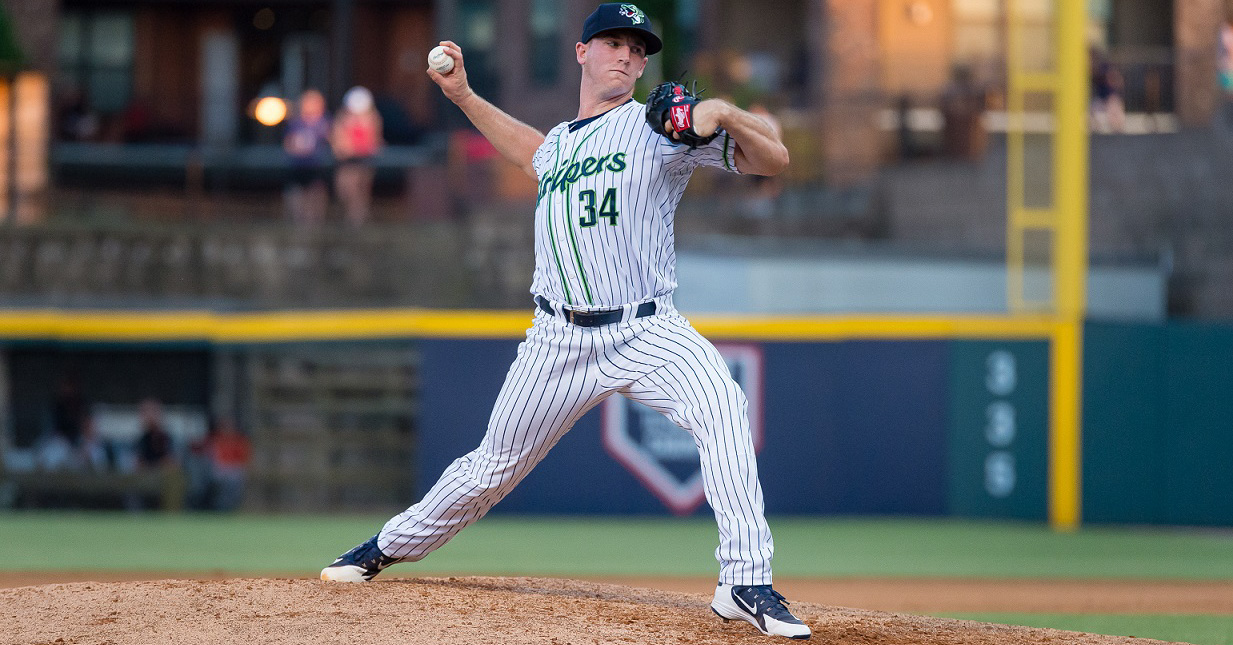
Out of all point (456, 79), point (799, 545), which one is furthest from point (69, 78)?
point (456, 79)

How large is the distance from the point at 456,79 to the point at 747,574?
1895 mm

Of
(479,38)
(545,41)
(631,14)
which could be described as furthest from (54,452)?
(479,38)

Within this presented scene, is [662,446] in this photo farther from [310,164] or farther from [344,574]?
[310,164]

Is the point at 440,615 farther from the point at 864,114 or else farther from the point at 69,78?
the point at 69,78

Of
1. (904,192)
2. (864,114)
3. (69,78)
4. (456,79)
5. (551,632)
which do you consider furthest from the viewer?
(69,78)

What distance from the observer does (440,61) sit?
15.5 ft

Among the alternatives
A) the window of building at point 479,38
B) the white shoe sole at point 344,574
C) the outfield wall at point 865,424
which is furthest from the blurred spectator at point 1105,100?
the white shoe sole at point 344,574

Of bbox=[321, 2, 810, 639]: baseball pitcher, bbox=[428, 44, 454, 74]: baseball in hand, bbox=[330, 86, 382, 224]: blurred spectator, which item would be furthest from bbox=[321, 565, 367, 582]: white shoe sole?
bbox=[330, 86, 382, 224]: blurred spectator

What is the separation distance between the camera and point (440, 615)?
4.43 meters

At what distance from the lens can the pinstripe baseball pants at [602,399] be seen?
14.3 feet

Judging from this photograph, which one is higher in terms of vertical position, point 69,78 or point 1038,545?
point 69,78

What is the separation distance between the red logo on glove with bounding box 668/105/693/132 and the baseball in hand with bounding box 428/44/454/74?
940 millimetres

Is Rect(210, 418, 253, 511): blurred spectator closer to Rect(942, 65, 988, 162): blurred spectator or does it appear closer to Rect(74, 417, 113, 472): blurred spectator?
Rect(74, 417, 113, 472): blurred spectator

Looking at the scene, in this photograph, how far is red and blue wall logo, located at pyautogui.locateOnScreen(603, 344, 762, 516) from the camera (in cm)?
1048
